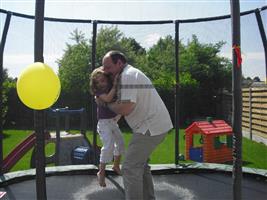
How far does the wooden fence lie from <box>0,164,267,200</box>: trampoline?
2.40 metres

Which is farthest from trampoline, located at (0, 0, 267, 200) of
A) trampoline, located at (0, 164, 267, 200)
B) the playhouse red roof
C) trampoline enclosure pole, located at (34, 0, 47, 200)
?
the playhouse red roof

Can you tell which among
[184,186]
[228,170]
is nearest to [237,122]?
[184,186]

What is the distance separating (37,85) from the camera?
203 cm

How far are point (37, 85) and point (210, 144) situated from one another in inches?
143

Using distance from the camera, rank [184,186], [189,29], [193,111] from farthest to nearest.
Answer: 1. [193,111]
2. [189,29]
3. [184,186]

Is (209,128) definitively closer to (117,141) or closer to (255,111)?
(255,111)

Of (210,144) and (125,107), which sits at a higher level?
(125,107)

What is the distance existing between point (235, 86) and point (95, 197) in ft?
5.35

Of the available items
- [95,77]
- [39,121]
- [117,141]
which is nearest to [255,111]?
[117,141]

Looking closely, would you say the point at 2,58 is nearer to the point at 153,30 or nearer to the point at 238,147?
the point at 153,30

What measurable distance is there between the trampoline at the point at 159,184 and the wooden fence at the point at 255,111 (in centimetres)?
240

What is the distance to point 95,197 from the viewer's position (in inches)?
128

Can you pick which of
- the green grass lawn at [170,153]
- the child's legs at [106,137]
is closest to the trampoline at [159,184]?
the child's legs at [106,137]

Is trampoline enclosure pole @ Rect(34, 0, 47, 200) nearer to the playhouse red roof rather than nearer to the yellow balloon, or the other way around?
the yellow balloon
